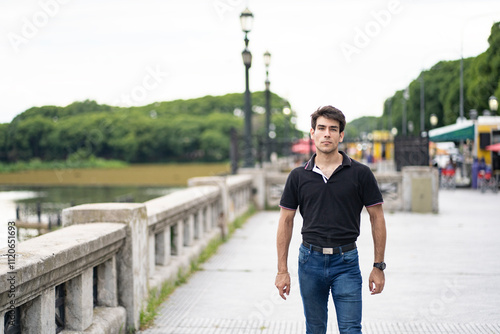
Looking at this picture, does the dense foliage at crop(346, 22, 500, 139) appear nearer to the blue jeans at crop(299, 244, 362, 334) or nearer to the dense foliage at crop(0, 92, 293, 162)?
the dense foliage at crop(0, 92, 293, 162)

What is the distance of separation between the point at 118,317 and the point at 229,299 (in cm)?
187

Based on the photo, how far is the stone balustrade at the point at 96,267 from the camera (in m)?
3.49

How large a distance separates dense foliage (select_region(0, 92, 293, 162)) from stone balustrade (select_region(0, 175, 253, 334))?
144 cm

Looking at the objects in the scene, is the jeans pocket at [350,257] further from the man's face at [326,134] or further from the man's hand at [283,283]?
the man's face at [326,134]

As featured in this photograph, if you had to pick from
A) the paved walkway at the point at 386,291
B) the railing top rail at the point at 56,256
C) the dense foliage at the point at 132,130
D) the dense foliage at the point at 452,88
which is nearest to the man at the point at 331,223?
the railing top rail at the point at 56,256

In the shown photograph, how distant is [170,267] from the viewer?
7047 millimetres

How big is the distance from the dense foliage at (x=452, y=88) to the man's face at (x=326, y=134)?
36870mm

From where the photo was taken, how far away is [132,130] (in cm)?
8425

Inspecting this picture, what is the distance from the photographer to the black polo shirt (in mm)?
3768

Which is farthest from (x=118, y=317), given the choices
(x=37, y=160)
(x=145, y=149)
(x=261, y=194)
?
(x=145, y=149)

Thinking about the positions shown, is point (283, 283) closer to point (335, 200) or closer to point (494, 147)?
point (335, 200)

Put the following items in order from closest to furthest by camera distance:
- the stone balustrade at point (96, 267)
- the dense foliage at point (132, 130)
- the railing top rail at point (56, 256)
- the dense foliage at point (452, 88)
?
the railing top rail at point (56, 256) < the stone balustrade at point (96, 267) < the dense foliage at point (132, 130) < the dense foliage at point (452, 88)

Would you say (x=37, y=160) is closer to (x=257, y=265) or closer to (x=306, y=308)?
(x=257, y=265)

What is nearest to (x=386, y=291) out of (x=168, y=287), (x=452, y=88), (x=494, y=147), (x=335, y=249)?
(x=168, y=287)
